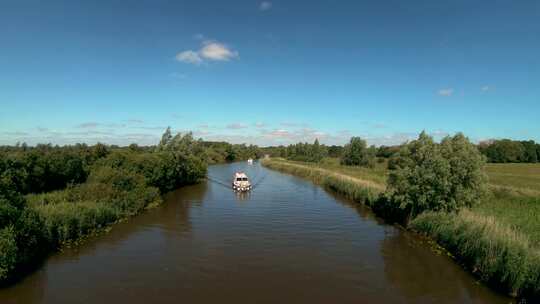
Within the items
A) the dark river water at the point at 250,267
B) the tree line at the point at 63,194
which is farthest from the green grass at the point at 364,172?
the tree line at the point at 63,194

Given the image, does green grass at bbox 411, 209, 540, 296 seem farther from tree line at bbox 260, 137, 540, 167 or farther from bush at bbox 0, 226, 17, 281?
tree line at bbox 260, 137, 540, 167

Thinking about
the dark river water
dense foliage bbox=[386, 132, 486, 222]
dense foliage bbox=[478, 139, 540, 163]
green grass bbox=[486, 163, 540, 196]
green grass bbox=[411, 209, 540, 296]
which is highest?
dense foliage bbox=[478, 139, 540, 163]

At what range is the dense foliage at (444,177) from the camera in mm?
21505

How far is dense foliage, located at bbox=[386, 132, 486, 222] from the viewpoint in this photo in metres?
21.5

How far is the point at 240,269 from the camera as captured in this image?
54.7ft

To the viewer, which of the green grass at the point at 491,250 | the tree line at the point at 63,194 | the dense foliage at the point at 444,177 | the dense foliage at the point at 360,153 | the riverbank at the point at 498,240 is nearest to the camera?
the green grass at the point at 491,250

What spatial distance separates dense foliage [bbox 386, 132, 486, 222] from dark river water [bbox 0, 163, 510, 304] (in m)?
3.08

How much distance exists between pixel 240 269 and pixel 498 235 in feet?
42.6

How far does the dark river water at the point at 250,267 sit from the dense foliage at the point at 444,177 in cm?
308

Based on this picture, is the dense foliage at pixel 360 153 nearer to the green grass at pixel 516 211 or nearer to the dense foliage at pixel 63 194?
the green grass at pixel 516 211

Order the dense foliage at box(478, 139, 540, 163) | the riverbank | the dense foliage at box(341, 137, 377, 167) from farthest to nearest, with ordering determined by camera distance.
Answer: the dense foliage at box(478, 139, 540, 163), the dense foliage at box(341, 137, 377, 167), the riverbank

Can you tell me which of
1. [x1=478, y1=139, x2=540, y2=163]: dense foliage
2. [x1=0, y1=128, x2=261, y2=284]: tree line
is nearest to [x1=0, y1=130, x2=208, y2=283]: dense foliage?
[x1=0, y1=128, x2=261, y2=284]: tree line

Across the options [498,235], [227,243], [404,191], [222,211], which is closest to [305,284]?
[227,243]

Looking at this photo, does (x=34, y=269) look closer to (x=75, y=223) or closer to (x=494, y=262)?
(x=75, y=223)
